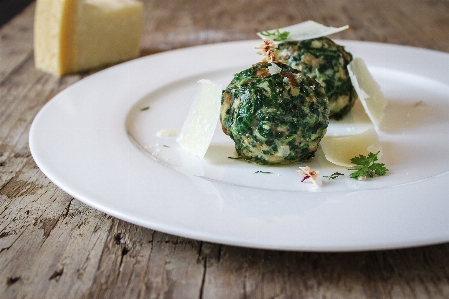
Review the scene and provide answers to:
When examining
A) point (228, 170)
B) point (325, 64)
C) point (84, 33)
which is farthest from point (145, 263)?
point (84, 33)

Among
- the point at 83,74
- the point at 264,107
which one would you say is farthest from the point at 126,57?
the point at 264,107

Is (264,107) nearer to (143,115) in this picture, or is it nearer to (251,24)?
(143,115)

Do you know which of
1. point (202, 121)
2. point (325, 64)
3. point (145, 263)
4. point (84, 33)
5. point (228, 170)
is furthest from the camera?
point (84, 33)

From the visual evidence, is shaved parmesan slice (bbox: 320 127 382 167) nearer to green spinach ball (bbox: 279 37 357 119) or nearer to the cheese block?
green spinach ball (bbox: 279 37 357 119)

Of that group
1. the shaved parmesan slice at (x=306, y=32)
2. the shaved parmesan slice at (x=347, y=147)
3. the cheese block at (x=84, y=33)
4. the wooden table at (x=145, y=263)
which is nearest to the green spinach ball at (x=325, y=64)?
the shaved parmesan slice at (x=306, y=32)

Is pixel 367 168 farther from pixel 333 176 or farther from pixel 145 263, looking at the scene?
pixel 145 263

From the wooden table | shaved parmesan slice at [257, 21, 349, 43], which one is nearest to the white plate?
the wooden table
